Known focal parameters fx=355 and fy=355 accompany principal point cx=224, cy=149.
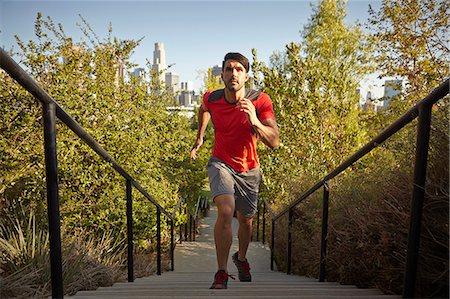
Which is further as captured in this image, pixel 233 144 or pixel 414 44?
pixel 414 44

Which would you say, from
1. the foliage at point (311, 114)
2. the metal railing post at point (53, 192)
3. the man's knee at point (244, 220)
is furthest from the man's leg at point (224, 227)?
the foliage at point (311, 114)

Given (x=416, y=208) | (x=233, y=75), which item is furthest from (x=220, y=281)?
(x=233, y=75)

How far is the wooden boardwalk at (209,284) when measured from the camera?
1.95 meters

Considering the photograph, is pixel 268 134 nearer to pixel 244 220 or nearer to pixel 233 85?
pixel 233 85

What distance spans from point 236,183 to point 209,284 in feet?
2.65

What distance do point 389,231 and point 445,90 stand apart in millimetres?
1119

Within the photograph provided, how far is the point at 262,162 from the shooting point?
372 inches

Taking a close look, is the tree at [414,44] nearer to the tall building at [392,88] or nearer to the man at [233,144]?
the tall building at [392,88]

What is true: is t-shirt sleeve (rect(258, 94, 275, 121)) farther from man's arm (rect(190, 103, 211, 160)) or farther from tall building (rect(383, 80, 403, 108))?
tall building (rect(383, 80, 403, 108))

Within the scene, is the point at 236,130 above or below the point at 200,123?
below

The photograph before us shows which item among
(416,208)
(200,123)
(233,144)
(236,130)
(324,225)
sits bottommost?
(324,225)

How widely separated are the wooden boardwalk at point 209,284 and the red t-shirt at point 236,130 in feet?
3.09

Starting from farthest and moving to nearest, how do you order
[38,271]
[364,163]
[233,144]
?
[364,163], [233,144], [38,271]

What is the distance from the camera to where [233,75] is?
8.80 feet
